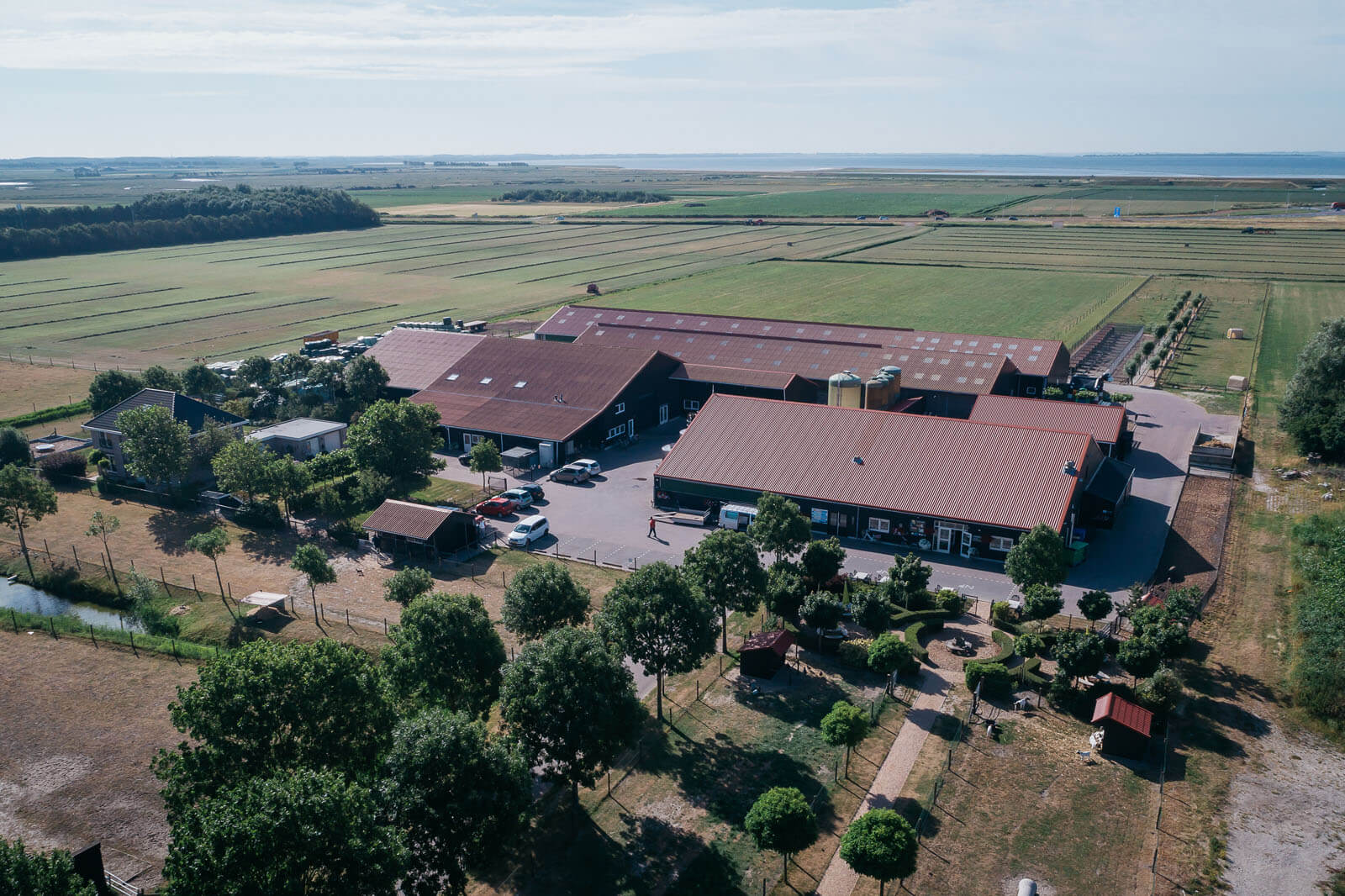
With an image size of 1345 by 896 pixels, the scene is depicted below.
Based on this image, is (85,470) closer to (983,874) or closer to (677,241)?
(983,874)

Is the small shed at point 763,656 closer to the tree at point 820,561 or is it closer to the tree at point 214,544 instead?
the tree at point 820,561

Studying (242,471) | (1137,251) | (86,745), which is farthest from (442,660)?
(1137,251)

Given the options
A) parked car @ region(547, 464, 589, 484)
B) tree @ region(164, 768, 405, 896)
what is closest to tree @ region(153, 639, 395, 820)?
tree @ region(164, 768, 405, 896)

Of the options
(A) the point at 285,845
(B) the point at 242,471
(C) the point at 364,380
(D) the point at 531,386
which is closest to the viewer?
(A) the point at 285,845

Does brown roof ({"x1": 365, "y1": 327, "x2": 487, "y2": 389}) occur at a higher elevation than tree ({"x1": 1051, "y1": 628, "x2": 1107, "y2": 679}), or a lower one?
higher

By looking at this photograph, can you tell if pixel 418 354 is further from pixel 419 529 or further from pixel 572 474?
pixel 419 529

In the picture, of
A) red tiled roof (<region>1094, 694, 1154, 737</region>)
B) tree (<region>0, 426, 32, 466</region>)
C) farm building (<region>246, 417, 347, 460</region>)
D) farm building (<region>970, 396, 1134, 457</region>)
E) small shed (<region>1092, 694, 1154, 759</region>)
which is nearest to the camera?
small shed (<region>1092, 694, 1154, 759</region>)

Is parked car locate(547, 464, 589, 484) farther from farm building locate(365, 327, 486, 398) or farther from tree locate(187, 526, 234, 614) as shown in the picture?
farm building locate(365, 327, 486, 398)
